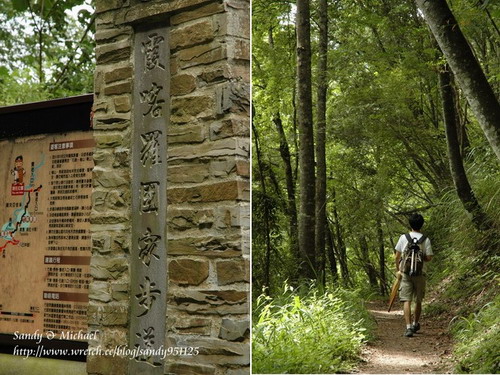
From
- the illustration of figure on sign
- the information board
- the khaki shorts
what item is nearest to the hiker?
the khaki shorts

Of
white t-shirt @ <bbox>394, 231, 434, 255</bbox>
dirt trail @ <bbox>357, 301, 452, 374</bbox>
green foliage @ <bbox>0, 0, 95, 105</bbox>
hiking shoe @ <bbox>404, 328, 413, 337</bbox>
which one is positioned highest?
green foliage @ <bbox>0, 0, 95, 105</bbox>

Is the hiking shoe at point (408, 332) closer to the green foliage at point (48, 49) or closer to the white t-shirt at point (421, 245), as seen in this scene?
the white t-shirt at point (421, 245)

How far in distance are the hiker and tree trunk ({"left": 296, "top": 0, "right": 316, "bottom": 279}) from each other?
753mm

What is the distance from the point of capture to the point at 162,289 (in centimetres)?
341

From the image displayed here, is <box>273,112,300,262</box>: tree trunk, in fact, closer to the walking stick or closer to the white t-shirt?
the walking stick

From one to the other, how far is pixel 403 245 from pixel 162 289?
1.52m

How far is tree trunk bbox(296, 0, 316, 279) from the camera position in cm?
412

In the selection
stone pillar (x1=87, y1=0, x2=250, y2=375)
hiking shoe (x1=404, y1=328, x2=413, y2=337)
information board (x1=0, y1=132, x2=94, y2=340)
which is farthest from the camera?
information board (x1=0, y1=132, x2=94, y2=340)

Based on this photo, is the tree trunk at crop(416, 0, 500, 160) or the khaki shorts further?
the tree trunk at crop(416, 0, 500, 160)

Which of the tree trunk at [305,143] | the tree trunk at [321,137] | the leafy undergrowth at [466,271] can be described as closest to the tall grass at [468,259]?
the leafy undergrowth at [466,271]

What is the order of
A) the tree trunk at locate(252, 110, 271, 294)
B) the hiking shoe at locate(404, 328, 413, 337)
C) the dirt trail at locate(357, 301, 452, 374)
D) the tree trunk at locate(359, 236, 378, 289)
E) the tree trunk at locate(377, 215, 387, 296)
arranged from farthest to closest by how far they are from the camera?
the tree trunk at locate(252, 110, 271, 294) < the tree trunk at locate(377, 215, 387, 296) < the tree trunk at locate(359, 236, 378, 289) < the hiking shoe at locate(404, 328, 413, 337) < the dirt trail at locate(357, 301, 452, 374)

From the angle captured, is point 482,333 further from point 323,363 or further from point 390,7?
point 390,7

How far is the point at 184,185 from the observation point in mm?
3359

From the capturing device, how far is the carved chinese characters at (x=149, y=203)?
3.41 m
